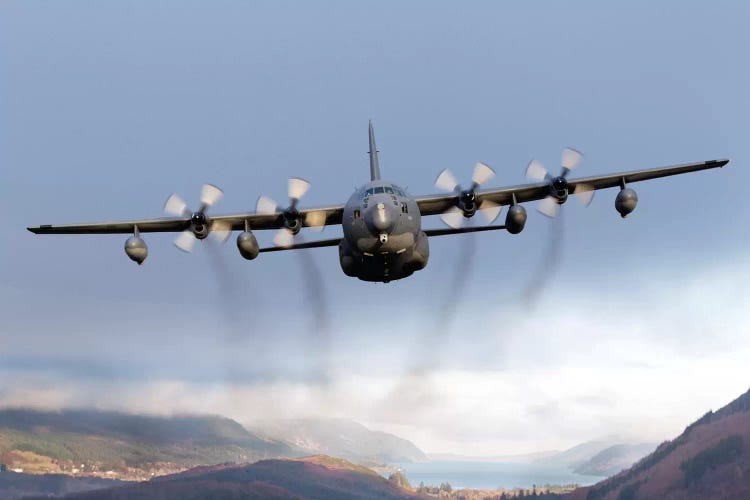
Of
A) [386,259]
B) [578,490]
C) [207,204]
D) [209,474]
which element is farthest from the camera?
[578,490]

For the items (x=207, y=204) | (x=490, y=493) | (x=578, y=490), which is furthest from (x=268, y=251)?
(x=578, y=490)

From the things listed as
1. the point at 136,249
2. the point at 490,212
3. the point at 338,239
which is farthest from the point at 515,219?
the point at 136,249

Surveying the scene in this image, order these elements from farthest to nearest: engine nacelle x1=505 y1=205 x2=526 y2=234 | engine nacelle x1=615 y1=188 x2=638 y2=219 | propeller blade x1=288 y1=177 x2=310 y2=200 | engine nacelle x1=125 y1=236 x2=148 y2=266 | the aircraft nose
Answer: propeller blade x1=288 y1=177 x2=310 y2=200
engine nacelle x1=615 y1=188 x2=638 y2=219
engine nacelle x1=505 y1=205 x2=526 y2=234
engine nacelle x1=125 y1=236 x2=148 y2=266
the aircraft nose

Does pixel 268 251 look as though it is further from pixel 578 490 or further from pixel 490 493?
pixel 578 490

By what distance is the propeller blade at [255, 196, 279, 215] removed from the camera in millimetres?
38469

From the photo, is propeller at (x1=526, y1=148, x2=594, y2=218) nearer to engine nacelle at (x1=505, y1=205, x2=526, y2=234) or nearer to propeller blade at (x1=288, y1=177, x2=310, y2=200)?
engine nacelle at (x1=505, y1=205, x2=526, y2=234)

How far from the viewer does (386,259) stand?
35.3m

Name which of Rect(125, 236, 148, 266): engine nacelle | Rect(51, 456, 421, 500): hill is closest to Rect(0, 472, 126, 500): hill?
Rect(51, 456, 421, 500): hill

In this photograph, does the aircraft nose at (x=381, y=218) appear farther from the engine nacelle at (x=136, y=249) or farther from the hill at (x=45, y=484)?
the hill at (x=45, y=484)

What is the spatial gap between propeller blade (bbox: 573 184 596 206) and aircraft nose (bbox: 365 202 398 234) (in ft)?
34.5

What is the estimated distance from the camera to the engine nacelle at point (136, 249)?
36.3 m

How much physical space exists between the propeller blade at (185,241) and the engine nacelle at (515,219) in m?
14.7

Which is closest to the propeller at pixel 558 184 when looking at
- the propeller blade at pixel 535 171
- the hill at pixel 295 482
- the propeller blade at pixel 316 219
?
the propeller blade at pixel 535 171

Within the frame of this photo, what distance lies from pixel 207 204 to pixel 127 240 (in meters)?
4.01
